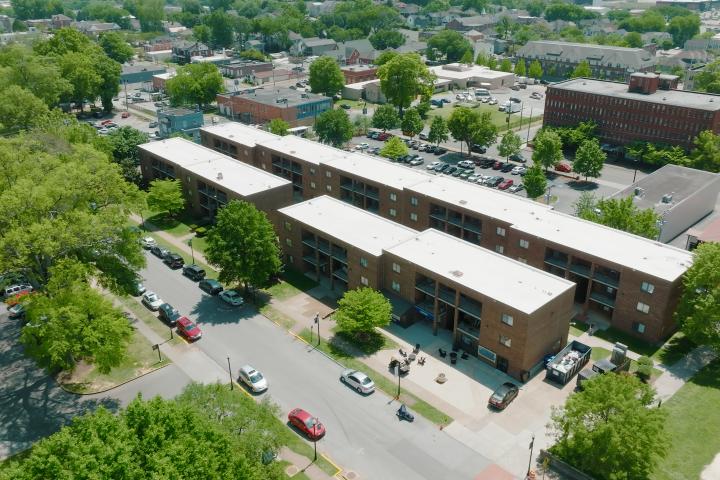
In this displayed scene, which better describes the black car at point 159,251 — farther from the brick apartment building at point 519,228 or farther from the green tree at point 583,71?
the green tree at point 583,71

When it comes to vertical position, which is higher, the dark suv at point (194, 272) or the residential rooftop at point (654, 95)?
the residential rooftop at point (654, 95)

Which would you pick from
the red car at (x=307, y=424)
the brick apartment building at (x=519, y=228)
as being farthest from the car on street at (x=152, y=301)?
the brick apartment building at (x=519, y=228)

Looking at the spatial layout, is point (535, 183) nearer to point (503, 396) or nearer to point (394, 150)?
point (394, 150)

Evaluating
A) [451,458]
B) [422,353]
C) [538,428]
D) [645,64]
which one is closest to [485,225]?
[422,353]

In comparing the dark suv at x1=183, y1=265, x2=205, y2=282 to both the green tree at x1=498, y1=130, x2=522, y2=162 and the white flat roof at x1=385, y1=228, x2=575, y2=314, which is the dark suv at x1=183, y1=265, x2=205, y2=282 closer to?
the white flat roof at x1=385, y1=228, x2=575, y2=314

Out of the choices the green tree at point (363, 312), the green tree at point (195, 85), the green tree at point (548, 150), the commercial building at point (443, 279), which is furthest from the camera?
the green tree at point (195, 85)

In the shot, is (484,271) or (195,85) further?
(195,85)

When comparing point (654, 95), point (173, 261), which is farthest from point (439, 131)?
point (173, 261)

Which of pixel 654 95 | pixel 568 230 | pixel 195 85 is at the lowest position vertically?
pixel 568 230

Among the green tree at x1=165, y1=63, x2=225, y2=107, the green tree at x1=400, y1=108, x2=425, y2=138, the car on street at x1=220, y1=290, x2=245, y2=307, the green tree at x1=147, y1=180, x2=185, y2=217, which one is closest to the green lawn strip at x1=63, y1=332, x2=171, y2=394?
the car on street at x1=220, y1=290, x2=245, y2=307
